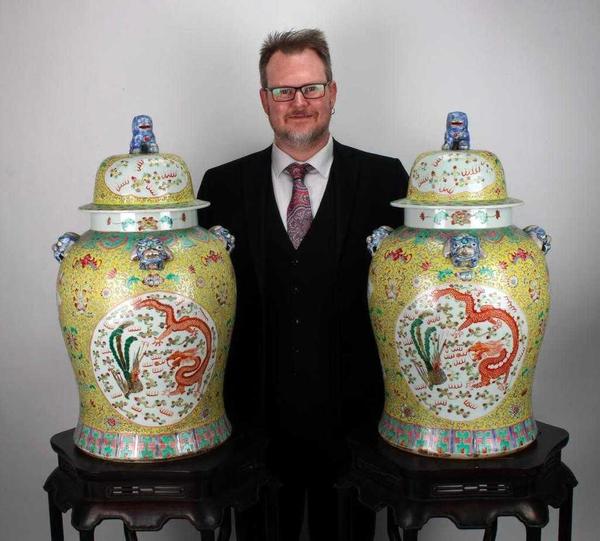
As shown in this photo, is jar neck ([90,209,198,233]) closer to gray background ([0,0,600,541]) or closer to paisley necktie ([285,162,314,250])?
paisley necktie ([285,162,314,250])

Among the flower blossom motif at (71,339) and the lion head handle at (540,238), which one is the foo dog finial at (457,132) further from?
the flower blossom motif at (71,339)

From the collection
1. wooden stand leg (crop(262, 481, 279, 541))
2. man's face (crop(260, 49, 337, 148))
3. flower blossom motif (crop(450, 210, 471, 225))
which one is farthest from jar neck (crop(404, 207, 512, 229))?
wooden stand leg (crop(262, 481, 279, 541))

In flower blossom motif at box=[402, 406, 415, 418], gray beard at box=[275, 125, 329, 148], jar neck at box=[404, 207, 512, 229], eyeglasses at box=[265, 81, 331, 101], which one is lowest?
flower blossom motif at box=[402, 406, 415, 418]

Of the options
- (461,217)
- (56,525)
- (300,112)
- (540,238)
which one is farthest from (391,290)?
(56,525)

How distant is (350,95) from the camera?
2488 mm

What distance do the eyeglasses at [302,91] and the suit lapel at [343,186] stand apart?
0.55 ft

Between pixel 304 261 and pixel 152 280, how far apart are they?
51cm

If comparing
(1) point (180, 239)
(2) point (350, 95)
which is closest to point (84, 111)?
(2) point (350, 95)

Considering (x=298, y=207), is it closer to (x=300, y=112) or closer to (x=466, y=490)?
(x=300, y=112)

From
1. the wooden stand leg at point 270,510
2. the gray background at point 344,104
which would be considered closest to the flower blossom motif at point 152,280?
the wooden stand leg at point 270,510

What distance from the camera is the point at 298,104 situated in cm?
204

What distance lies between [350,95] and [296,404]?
939mm

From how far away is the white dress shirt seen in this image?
83.3 inches

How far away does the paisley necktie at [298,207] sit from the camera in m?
2.08
